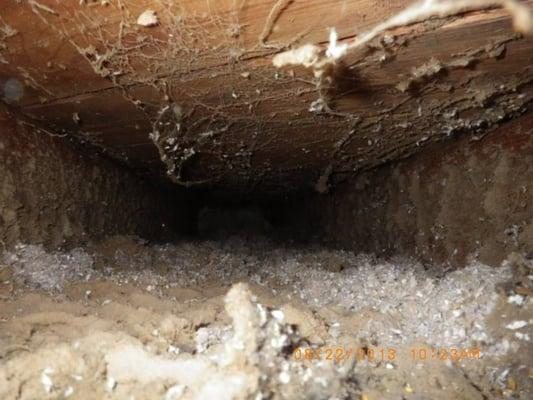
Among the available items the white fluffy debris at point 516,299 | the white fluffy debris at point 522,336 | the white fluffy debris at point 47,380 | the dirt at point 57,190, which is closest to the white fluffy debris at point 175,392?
the white fluffy debris at point 47,380

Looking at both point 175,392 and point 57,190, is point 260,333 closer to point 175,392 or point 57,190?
point 175,392

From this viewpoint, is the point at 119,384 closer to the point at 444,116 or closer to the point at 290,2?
the point at 290,2

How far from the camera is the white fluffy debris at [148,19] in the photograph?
138 cm

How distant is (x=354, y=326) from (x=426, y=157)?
139cm

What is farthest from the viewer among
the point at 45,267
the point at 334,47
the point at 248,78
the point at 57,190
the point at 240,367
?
the point at 57,190

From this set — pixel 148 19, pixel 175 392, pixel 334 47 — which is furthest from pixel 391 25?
pixel 175 392

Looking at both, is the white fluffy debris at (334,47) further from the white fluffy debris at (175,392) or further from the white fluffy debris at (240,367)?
the white fluffy debris at (175,392)

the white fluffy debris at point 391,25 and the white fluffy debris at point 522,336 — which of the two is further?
the white fluffy debris at point 522,336

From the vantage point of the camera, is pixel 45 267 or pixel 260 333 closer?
pixel 260 333

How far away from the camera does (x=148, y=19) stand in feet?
4.60

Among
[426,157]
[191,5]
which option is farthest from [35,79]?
[426,157]

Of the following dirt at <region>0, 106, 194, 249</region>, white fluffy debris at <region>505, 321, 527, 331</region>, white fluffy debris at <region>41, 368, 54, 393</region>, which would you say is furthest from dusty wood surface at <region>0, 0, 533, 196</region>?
white fluffy debris at <region>41, 368, 54, 393</region>

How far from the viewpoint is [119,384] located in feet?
3.90
